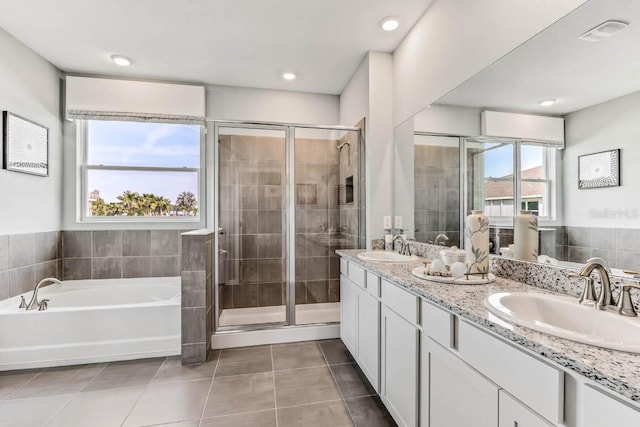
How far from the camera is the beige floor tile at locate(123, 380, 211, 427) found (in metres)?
1.79

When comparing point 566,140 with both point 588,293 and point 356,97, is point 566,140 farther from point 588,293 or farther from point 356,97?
point 356,97

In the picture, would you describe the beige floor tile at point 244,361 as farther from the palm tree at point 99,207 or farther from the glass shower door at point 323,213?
the palm tree at point 99,207

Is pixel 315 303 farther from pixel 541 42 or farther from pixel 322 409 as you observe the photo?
pixel 541 42

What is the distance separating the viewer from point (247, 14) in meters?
2.26

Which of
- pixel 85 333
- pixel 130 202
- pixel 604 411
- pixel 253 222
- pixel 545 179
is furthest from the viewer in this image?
pixel 130 202

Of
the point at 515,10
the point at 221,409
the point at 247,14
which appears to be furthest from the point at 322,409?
the point at 247,14

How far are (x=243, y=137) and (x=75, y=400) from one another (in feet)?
7.70

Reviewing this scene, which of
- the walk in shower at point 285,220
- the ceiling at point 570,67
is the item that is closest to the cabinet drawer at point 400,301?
the ceiling at point 570,67

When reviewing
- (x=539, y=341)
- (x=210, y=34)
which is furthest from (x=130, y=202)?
(x=539, y=341)

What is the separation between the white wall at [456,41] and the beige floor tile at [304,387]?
2.15m

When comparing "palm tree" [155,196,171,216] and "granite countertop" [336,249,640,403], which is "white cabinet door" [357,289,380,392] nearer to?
"granite countertop" [336,249,640,403]

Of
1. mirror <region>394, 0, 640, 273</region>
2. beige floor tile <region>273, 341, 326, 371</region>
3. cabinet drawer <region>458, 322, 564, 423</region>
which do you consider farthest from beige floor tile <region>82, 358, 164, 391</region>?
mirror <region>394, 0, 640, 273</region>

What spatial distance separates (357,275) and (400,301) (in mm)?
720

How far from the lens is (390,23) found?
92.9 inches
